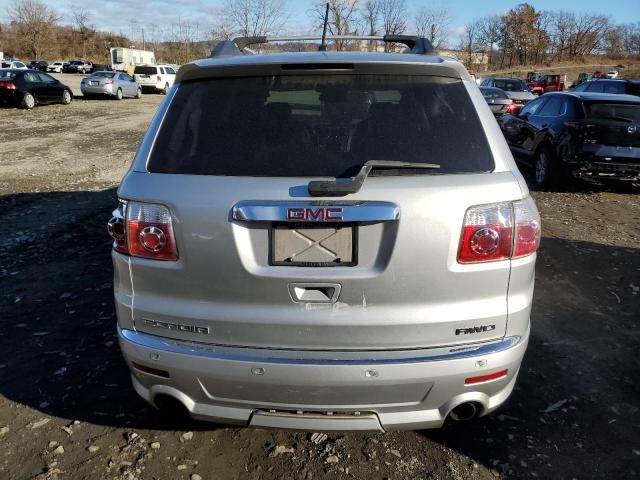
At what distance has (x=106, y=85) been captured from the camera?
28.4 meters

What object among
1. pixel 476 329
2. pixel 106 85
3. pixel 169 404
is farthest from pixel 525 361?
pixel 106 85

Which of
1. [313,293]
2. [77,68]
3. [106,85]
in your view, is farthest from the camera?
[77,68]

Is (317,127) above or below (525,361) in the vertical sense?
above

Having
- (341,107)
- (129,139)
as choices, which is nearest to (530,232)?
(341,107)

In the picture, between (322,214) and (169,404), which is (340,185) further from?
(169,404)

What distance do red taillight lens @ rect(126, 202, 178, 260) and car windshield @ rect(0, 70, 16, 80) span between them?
23.9 meters

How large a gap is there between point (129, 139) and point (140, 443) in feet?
43.2

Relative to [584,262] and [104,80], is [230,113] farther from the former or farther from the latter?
[104,80]

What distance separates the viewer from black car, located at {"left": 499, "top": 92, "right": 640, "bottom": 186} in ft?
26.6

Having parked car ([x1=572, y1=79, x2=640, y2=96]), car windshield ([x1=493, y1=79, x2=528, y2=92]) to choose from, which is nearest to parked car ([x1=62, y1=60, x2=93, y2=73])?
car windshield ([x1=493, y1=79, x2=528, y2=92])

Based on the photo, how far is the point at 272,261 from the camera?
2.18m

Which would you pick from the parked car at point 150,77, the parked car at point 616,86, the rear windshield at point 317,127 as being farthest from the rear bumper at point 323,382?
the parked car at point 150,77

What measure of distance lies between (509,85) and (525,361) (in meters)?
23.1

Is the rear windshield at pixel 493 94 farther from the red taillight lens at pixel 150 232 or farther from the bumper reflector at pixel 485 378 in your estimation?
the red taillight lens at pixel 150 232
